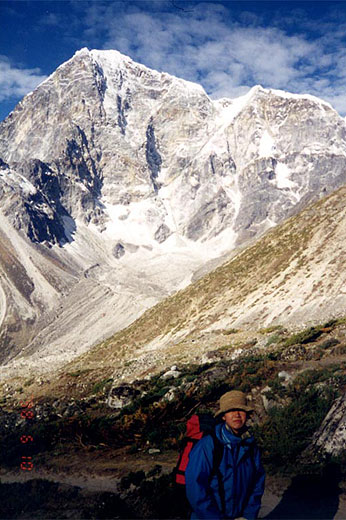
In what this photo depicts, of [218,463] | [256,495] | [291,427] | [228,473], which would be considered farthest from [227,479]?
[291,427]

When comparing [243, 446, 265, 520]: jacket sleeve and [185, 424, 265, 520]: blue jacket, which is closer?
[185, 424, 265, 520]: blue jacket

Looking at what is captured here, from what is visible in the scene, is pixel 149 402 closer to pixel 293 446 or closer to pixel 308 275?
pixel 293 446

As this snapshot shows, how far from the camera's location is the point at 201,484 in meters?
5.75

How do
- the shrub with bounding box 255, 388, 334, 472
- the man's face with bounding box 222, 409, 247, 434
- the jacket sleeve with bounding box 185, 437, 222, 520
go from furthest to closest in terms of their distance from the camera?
1. the shrub with bounding box 255, 388, 334, 472
2. the man's face with bounding box 222, 409, 247, 434
3. the jacket sleeve with bounding box 185, 437, 222, 520

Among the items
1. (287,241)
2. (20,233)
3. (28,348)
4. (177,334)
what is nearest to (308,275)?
(287,241)

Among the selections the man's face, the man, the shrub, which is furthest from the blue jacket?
the shrub

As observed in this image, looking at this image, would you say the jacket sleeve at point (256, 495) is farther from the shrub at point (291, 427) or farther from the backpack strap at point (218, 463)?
the shrub at point (291, 427)

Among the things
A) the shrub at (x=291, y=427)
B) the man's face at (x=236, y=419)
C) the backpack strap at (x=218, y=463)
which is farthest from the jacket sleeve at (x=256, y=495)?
the shrub at (x=291, y=427)

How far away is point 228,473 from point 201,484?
17.7 inches

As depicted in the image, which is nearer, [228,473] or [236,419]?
[228,473]

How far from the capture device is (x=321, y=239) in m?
44.3

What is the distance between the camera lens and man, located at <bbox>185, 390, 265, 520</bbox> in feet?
18.9

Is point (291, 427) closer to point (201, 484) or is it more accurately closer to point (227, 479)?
point (227, 479)

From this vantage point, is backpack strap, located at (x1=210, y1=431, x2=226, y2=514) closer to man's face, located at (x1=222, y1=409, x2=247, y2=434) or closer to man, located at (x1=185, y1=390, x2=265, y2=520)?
man, located at (x1=185, y1=390, x2=265, y2=520)
